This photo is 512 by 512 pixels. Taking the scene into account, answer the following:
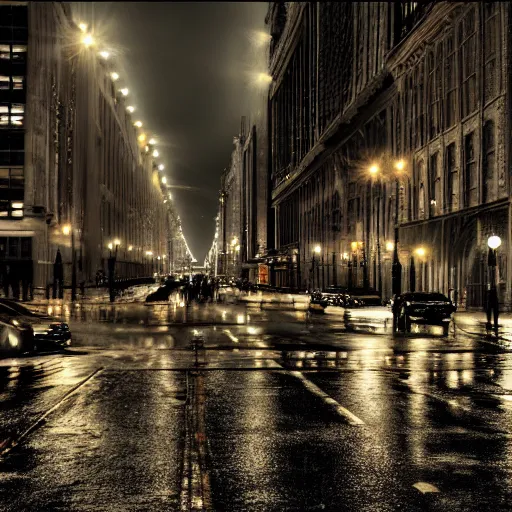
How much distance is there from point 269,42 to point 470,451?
16070 cm

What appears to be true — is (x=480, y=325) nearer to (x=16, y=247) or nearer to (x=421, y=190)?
(x=421, y=190)

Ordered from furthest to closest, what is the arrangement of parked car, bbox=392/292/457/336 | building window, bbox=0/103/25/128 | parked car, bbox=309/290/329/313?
1. building window, bbox=0/103/25/128
2. parked car, bbox=309/290/329/313
3. parked car, bbox=392/292/457/336

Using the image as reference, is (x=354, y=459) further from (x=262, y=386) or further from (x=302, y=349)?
(x=302, y=349)

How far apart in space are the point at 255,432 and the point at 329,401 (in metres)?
2.54

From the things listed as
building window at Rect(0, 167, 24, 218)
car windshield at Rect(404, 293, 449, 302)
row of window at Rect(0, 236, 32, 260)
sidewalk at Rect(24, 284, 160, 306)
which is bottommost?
sidewalk at Rect(24, 284, 160, 306)

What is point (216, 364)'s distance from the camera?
51.3ft

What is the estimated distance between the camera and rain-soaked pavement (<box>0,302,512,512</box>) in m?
6.04

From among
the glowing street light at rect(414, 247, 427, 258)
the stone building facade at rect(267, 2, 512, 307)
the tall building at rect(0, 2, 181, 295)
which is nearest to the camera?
the stone building facade at rect(267, 2, 512, 307)

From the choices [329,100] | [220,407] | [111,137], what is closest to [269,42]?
[111,137]

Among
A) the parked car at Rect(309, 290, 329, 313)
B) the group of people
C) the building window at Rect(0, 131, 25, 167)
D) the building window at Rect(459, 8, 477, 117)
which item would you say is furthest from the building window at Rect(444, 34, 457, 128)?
the building window at Rect(0, 131, 25, 167)

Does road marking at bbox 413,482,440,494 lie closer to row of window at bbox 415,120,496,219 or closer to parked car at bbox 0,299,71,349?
parked car at bbox 0,299,71,349

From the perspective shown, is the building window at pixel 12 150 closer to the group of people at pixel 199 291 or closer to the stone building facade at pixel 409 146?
the group of people at pixel 199 291

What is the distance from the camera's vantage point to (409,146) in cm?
5184

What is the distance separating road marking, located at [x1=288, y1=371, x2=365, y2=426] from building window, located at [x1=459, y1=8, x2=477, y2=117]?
99.2 ft
